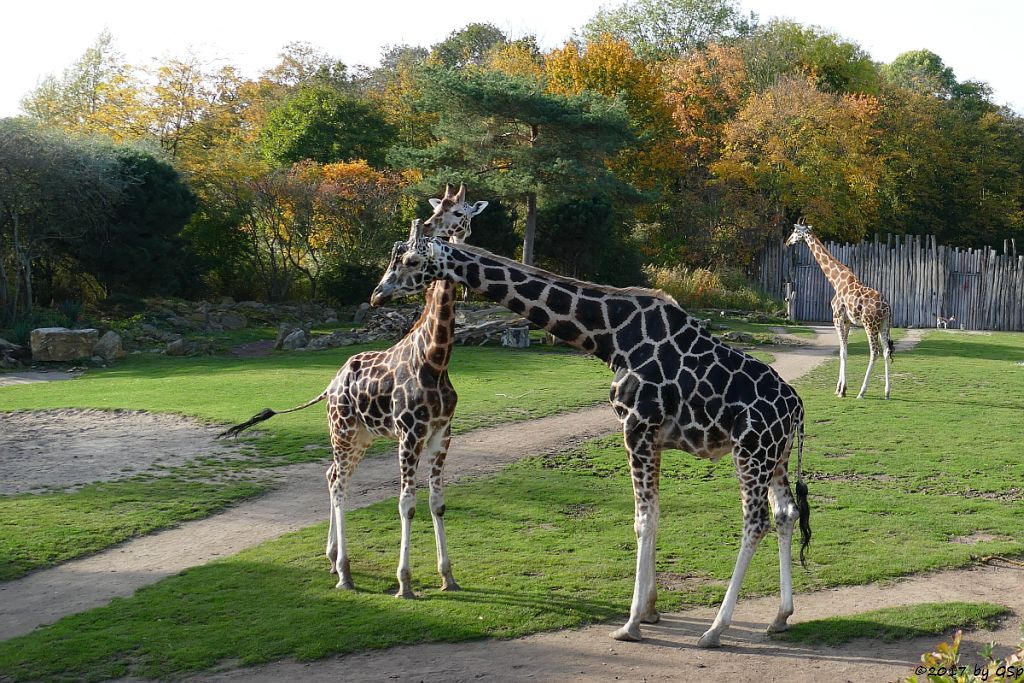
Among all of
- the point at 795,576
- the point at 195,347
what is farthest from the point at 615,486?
the point at 195,347

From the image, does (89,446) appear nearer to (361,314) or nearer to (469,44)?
(361,314)

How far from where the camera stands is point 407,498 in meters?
8.78

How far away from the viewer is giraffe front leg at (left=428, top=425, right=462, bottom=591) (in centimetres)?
880

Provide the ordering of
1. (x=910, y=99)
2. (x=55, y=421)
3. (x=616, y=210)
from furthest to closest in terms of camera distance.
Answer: (x=910, y=99) < (x=616, y=210) < (x=55, y=421)

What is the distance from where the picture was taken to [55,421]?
17.1m

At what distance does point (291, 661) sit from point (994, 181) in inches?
1877

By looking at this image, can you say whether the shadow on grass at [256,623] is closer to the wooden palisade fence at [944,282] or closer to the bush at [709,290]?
the bush at [709,290]

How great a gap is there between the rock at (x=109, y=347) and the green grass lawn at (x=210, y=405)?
0.46 metres

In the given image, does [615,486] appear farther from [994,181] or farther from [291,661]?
[994,181]

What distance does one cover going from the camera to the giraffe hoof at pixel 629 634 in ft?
24.9

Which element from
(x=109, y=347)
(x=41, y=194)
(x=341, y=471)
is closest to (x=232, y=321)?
(x=109, y=347)

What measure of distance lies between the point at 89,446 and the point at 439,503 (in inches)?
332

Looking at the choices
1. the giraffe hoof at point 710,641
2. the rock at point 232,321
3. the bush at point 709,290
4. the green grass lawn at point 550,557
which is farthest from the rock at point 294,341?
the giraffe hoof at point 710,641

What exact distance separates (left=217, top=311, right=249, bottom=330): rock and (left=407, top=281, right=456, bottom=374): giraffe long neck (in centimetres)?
2359
